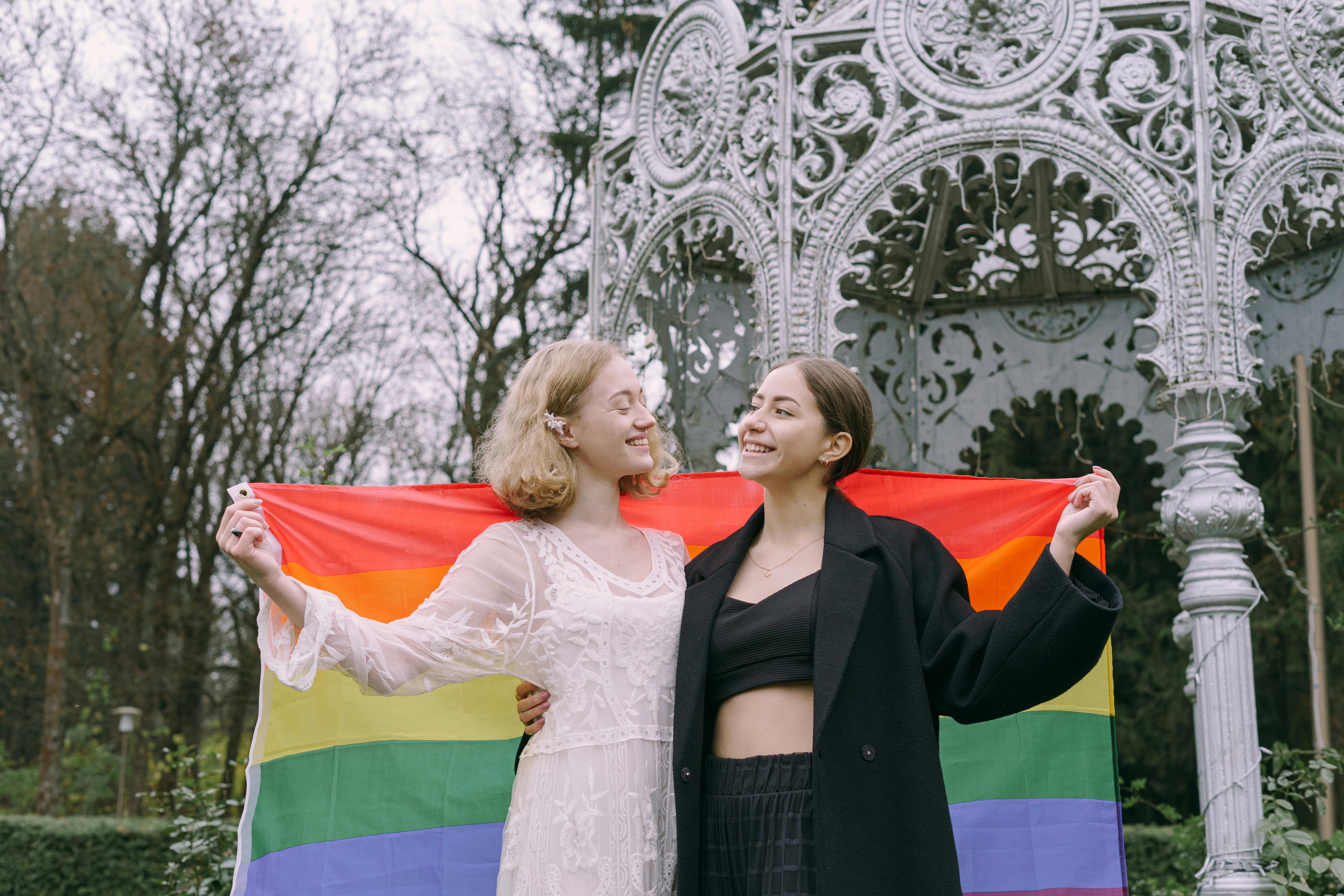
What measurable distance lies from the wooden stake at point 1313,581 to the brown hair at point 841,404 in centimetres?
411

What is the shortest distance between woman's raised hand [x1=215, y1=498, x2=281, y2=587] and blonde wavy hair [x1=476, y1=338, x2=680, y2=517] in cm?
57

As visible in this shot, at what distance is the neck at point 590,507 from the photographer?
2799 millimetres

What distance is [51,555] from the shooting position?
1280cm

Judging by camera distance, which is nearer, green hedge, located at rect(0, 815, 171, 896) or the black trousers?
the black trousers

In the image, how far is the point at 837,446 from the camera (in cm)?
267

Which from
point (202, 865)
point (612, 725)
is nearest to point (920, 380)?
→ point (202, 865)

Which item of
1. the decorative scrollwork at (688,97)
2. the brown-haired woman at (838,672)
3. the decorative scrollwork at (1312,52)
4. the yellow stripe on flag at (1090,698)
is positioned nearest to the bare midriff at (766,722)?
the brown-haired woman at (838,672)

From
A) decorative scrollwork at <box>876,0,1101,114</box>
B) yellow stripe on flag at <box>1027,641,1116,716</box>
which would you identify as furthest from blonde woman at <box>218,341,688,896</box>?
decorative scrollwork at <box>876,0,1101,114</box>

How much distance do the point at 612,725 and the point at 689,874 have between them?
0.35m

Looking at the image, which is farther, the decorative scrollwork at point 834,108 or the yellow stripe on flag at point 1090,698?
the decorative scrollwork at point 834,108

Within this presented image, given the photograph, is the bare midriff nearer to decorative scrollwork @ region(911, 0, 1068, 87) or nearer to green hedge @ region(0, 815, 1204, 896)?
decorative scrollwork @ region(911, 0, 1068, 87)

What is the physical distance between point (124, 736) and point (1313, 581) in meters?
13.0

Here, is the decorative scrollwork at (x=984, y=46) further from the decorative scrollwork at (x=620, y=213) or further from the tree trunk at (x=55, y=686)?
the tree trunk at (x=55, y=686)

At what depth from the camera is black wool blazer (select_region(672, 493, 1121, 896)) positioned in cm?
221
